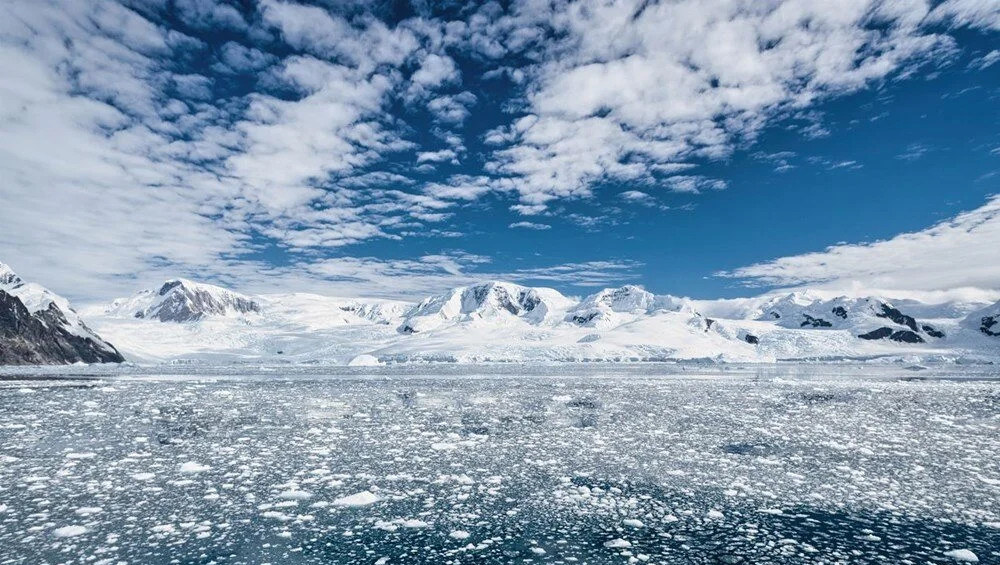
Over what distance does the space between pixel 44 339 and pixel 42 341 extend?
3.47 ft

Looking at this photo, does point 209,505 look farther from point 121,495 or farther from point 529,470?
point 529,470

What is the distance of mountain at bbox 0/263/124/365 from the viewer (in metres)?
94.6

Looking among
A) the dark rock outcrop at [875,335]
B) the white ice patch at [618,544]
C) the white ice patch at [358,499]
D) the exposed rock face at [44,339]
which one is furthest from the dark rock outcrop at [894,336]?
the white ice patch at [358,499]

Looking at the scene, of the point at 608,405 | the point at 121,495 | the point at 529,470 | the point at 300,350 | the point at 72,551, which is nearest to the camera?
the point at 72,551

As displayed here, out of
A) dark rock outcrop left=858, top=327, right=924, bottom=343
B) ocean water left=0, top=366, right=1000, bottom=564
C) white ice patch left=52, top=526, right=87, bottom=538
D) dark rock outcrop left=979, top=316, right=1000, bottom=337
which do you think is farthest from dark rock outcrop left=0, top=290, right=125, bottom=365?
dark rock outcrop left=979, top=316, right=1000, bottom=337

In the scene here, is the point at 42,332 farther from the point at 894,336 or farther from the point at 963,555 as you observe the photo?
the point at 894,336

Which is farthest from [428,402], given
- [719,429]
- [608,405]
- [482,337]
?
[482,337]

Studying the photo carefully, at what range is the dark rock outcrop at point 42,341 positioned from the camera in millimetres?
93625

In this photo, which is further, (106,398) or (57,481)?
(106,398)

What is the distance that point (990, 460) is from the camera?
12.0m

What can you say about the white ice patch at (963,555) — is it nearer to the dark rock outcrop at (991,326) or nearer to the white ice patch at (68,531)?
the white ice patch at (68,531)

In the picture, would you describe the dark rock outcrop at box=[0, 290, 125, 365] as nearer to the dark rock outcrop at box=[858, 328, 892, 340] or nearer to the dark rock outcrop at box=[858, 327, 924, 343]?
the dark rock outcrop at box=[858, 328, 892, 340]

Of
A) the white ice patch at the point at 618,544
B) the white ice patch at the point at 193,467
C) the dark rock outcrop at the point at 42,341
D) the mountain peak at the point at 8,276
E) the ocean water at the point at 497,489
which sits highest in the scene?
the mountain peak at the point at 8,276

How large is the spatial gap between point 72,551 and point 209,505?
6.81ft
